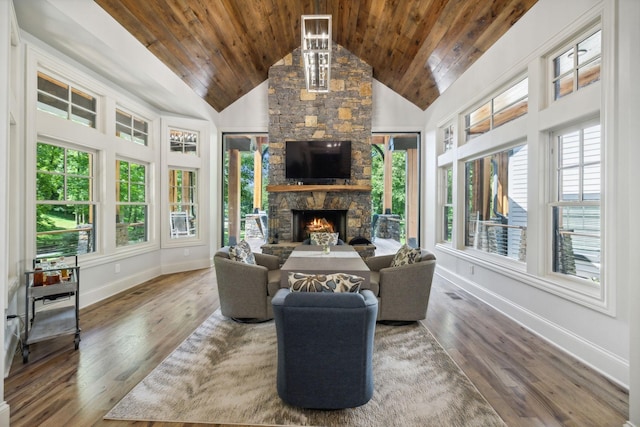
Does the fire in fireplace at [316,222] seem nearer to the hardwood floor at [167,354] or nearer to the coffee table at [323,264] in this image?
the coffee table at [323,264]

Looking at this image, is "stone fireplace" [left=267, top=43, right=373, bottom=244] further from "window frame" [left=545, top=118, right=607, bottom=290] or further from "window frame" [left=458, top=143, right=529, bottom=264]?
"window frame" [left=545, top=118, right=607, bottom=290]

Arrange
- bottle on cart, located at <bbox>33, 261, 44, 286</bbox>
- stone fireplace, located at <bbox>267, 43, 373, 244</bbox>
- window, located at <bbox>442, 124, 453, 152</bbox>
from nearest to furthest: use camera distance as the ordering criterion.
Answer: bottle on cart, located at <bbox>33, 261, 44, 286</bbox>
window, located at <bbox>442, 124, 453, 152</bbox>
stone fireplace, located at <bbox>267, 43, 373, 244</bbox>

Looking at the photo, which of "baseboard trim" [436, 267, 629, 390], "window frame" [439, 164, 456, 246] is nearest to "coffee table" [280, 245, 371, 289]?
"baseboard trim" [436, 267, 629, 390]

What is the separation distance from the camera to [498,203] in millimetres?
4234

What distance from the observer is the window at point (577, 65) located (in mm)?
2652

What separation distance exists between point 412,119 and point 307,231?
322 centimetres

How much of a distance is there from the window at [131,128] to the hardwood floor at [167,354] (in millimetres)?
2571

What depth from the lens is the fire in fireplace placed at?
664 cm

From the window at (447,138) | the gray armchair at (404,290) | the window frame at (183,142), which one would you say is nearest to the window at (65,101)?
the window frame at (183,142)

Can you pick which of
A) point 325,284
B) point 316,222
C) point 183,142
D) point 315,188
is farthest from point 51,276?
point 316,222

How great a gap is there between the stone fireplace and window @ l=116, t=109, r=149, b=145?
7.42 feet

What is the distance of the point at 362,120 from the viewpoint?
657cm

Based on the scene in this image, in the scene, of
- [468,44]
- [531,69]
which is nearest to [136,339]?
[531,69]

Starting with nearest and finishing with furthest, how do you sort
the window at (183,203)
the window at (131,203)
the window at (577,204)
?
the window at (577,204), the window at (131,203), the window at (183,203)
